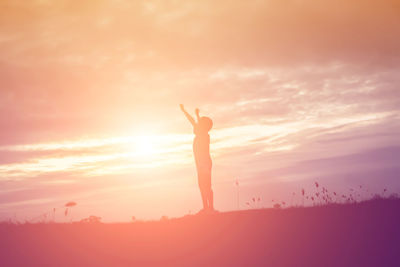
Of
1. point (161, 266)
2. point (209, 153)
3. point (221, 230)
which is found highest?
point (209, 153)

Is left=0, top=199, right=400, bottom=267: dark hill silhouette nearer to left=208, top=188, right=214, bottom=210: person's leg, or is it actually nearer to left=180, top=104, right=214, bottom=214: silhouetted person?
left=208, top=188, right=214, bottom=210: person's leg

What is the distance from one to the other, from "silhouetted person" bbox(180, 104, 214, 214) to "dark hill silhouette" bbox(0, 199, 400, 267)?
124cm

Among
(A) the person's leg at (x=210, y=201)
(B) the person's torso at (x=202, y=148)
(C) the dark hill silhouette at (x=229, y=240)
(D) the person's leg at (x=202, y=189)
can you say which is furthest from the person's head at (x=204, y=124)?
(C) the dark hill silhouette at (x=229, y=240)

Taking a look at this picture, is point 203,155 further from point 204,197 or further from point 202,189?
point 204,197

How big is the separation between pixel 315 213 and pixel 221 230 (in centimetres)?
336

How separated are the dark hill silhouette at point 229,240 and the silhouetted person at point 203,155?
1.24 m

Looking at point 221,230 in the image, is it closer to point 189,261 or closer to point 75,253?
point 189,261

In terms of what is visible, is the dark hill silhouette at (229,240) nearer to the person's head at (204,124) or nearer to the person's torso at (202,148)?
the person's torso at (202,148)

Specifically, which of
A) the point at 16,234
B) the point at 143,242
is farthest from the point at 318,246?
the point at 16,234

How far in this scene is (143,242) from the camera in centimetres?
1458

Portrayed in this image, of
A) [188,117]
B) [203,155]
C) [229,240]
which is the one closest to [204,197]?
[203,155]

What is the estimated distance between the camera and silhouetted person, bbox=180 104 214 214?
17.8 metres

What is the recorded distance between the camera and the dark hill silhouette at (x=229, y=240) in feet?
43.1

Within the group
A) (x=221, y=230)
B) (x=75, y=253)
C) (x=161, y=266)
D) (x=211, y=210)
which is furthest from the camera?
(x=211, y=210)
